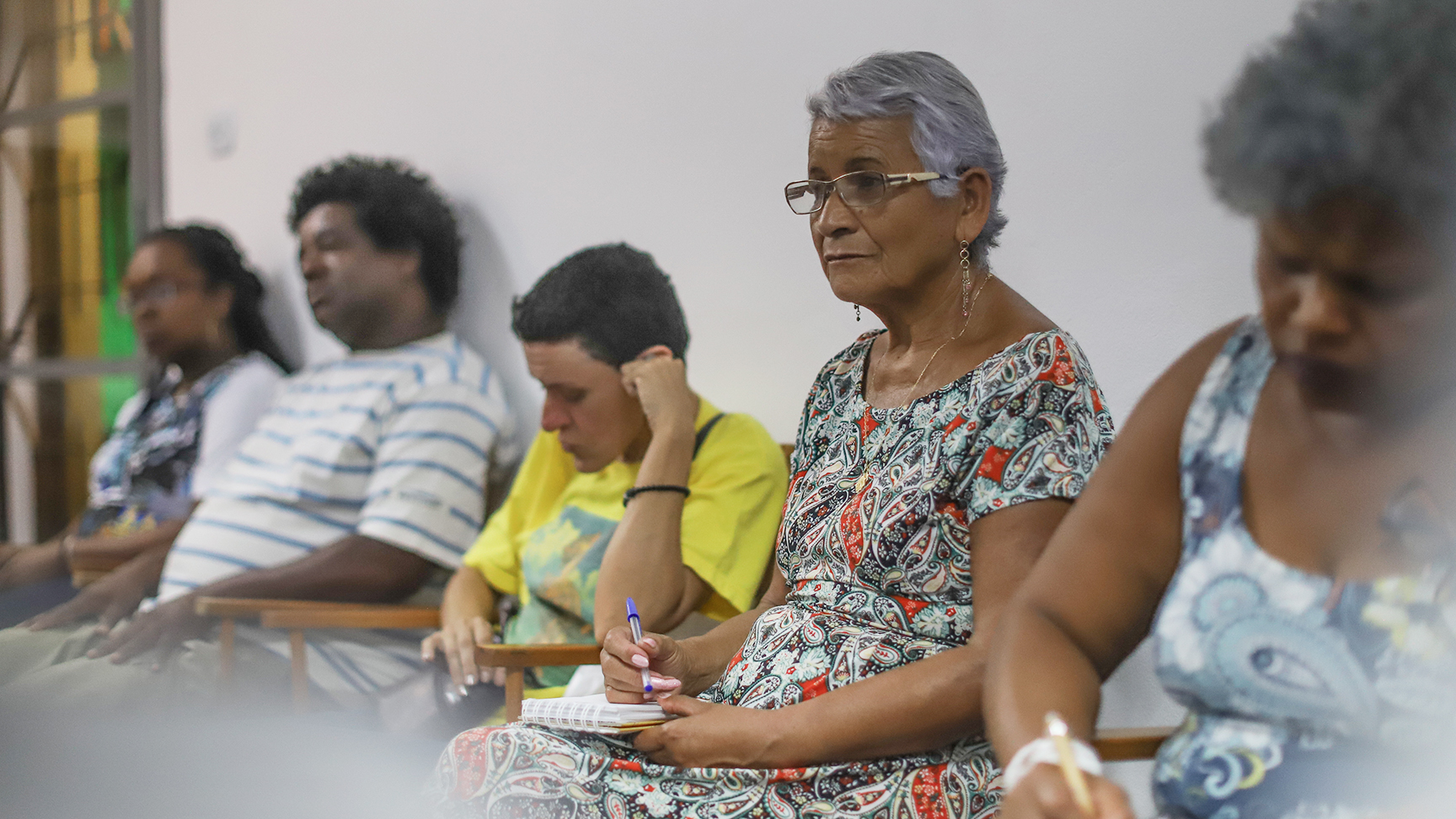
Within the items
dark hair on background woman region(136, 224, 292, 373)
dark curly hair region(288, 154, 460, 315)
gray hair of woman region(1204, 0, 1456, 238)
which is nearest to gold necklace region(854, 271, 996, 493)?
gray hair of woman region(1204, 0, 1456, 238)

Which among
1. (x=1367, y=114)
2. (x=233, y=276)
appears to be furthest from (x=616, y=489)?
(x=233, y=276)

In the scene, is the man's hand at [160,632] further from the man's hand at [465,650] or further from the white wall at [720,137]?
the white wall at [720,137]

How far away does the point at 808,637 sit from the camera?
5.19 ft

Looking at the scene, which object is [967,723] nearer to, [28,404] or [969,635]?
[969,635]

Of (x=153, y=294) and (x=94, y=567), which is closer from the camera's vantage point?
(x=94, y=567)

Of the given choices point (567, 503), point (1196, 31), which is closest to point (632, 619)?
point (567, 503)

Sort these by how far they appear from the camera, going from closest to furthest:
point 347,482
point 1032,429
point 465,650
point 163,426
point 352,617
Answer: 1. point 1032,429
2. point 465,650
3. point 352,617
4. point 347,482
5. point 163,426

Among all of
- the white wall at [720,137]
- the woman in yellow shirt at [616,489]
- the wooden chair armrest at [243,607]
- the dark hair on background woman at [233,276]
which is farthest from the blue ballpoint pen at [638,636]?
the dark hair on background woman at [233,276]

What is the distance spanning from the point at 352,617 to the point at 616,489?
0.69 m

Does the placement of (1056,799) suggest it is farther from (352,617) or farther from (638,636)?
(352,617)

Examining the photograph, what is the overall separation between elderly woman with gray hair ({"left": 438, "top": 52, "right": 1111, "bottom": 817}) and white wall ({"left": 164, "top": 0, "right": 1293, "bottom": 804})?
17 cm

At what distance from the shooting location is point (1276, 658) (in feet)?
3.42

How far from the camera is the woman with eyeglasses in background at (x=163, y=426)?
3.25 m

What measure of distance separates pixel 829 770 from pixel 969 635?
237 mm
